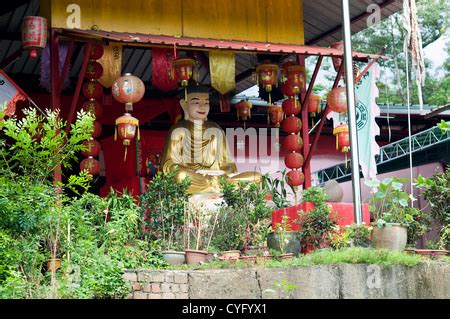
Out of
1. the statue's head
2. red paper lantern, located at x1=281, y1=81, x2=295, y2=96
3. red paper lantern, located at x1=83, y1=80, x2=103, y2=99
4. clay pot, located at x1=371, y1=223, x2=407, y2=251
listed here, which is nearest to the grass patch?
clay pot, located at x1=371, y1=223, x2=407, y2=251

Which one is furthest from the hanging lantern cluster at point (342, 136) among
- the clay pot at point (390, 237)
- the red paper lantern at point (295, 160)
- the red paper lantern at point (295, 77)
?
the clay pot at point (390, 237)

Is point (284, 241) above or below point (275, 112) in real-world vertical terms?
below

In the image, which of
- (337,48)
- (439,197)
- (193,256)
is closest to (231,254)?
(193,256)

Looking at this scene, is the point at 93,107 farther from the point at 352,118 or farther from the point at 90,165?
the point at 352,118

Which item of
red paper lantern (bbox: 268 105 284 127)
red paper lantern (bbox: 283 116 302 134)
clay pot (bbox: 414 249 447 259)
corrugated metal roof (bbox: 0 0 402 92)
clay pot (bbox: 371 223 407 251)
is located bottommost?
clay pot (bbox: 414 249 447 259)

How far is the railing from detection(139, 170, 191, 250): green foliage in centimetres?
550

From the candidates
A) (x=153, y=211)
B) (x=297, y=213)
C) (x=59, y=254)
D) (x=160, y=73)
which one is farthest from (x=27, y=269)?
(x=160, y=73)

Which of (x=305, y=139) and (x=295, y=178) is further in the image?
(x=305, y=139)

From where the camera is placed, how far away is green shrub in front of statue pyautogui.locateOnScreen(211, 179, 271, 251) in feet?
Result: 37.4

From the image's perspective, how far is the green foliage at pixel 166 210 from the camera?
37.1 feet

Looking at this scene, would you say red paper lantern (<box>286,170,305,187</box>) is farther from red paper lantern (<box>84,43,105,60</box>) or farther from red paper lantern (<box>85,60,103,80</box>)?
red paper lantern (<box>84,43,105,60</box>)

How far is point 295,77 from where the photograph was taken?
14734 mm

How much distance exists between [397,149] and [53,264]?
30.3 ft

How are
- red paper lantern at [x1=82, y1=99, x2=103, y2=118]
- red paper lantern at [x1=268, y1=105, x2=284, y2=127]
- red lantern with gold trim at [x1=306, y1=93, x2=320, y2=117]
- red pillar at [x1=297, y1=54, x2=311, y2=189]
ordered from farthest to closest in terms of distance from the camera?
red paper lantern at [x1=268, y1=105, x2=284, y2=127]
red lantern with gold trim at [x1=306, y1=93, x2=320, y2=117]
red pillar at [x1=297, y1=54, x2=311, y2=189]
red paper lantern at [x1=82, y1=99, x2=103, y2=118]
